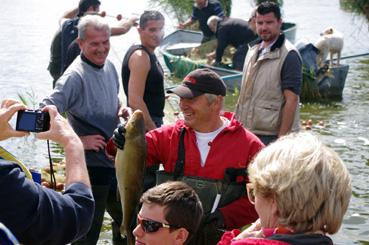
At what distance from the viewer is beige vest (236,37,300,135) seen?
21.6 feet

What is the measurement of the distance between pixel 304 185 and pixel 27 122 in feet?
4.26

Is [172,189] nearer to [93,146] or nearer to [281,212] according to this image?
[281,212]

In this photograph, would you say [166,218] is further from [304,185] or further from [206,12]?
[206,12]

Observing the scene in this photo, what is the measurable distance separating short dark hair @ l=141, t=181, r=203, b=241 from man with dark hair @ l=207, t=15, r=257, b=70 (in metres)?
11.6

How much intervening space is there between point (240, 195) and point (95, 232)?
1.59 meters

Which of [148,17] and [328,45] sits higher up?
[148,17]

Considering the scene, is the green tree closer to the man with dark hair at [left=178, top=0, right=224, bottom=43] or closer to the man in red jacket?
the man with dark hair at [left=178, top=0, right=224, bottom=43]

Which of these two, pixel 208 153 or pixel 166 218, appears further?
pixel 208 153

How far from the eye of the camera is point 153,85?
637 centimetres

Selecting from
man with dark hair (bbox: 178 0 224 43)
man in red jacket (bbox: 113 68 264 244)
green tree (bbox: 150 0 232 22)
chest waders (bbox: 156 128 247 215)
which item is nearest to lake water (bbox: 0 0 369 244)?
green tree (bbox: 150 0 232 22)

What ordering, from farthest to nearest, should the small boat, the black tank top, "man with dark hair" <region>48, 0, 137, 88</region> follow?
the small boat, "man with dark hair" <region>48, 0, 137, 88</region>, the black tank top

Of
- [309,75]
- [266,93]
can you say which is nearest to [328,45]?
[309,75]

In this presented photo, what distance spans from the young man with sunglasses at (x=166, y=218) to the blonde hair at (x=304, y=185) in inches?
32.6

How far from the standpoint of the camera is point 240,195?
4.73 m
